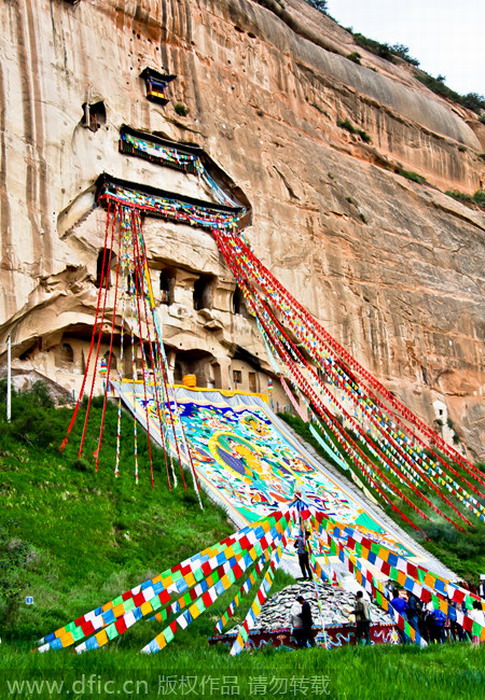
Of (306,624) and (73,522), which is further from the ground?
(73,522)

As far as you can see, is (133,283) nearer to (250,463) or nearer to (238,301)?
(238,301)

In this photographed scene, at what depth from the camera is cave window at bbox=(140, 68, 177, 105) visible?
25109mm

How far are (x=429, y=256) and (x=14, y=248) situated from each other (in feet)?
61.1

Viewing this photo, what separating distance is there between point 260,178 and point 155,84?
15.9ft

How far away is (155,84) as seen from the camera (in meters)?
25.3

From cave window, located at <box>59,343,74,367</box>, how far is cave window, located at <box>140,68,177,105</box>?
9399 millimetres

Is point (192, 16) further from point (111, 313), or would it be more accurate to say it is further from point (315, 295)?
point (111, 313)

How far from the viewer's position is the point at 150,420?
18.6 meters

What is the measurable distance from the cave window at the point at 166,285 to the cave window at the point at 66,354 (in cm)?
363

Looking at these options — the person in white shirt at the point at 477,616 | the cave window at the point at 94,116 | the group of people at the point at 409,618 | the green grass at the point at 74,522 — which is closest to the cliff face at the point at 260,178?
the cave window at the point at 94,116

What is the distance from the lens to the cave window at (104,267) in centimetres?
2089

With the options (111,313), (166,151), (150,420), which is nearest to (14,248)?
(111,313)

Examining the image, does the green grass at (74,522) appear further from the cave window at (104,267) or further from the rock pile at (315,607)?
the cave window at (104,267)

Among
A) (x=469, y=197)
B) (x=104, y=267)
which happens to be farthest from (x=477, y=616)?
(x=469, y=197)
